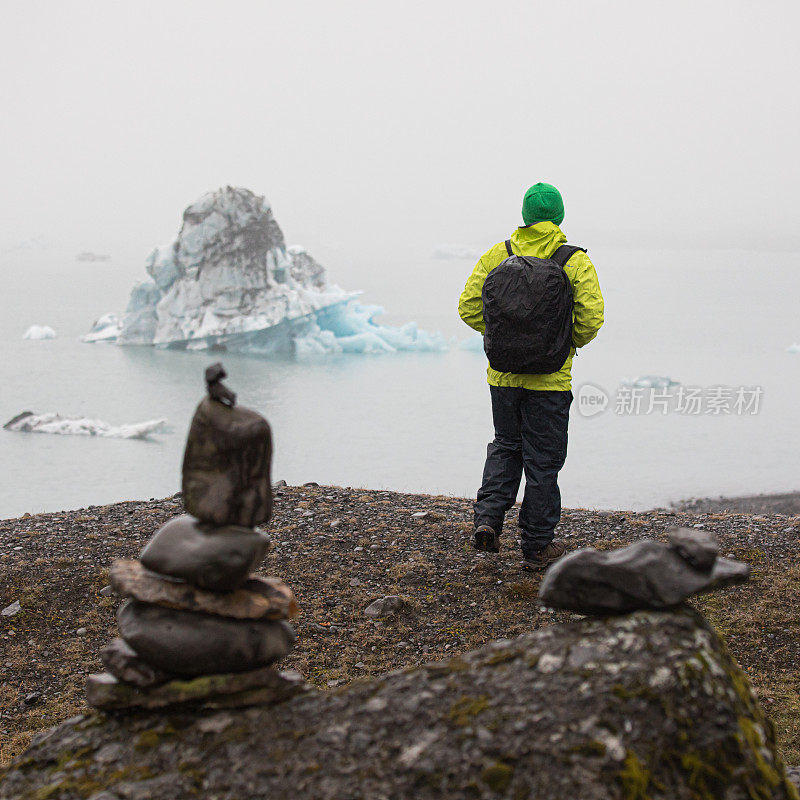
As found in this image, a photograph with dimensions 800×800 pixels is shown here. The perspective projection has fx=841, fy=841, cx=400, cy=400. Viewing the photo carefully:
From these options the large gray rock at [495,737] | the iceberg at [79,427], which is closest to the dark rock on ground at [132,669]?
the large gray rock at [495,737]

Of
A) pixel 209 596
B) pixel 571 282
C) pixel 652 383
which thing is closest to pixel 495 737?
pixel 209 596

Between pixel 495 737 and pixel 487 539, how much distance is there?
4.62 m

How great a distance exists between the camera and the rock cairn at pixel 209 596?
10.5 feet

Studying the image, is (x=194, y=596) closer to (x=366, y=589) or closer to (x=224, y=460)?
(x=224, y=460)

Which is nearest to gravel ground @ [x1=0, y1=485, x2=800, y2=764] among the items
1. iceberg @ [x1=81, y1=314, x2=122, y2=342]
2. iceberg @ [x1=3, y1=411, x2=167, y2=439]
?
iceberg @ [x1=3, y1=411, x2=167, y2=439]

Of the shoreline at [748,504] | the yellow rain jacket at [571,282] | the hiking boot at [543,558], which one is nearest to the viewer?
the yellow rain jacket at [571,282]

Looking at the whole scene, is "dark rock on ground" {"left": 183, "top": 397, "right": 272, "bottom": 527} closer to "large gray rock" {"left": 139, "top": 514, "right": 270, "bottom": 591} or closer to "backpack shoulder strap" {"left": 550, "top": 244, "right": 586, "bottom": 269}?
"large gray rock" {"left": 139, "top": 514, "right": 270, "bottom": 591}

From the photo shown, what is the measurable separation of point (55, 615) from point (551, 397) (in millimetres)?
4259

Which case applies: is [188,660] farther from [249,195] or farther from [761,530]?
[249,195]

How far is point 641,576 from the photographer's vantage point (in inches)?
122

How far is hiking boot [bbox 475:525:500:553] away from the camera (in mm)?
7266

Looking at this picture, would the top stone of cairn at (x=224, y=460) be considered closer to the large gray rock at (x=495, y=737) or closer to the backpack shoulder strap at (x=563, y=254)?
the large gray rock at (x=495, y=737)

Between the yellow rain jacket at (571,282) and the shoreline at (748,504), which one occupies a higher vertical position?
the yellow rain jacket at (571,282)

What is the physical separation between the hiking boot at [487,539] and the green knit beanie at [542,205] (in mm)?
2611
